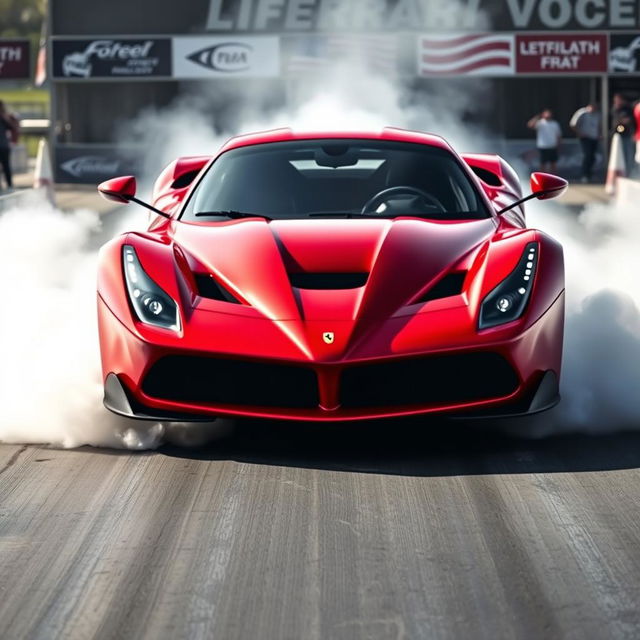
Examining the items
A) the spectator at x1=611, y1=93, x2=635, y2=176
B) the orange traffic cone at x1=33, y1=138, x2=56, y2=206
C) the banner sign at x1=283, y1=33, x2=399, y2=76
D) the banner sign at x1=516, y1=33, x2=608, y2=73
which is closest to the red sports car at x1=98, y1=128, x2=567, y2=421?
the orange traffic cone at x1=33, y1=138, x2=56, y2=206

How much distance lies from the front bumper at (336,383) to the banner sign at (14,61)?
1130 inches

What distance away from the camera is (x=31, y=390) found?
20.5ft

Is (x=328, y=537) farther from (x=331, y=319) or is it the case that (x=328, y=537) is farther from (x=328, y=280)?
(x=328, y=280)

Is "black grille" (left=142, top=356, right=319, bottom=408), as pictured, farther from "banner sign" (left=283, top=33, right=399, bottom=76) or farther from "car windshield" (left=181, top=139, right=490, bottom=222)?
"banner sign" (left=283, top=33, right=399, bottom=76)

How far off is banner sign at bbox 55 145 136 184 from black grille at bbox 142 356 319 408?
2429 cm

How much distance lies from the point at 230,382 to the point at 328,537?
108 centimetres

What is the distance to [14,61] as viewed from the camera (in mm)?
33312

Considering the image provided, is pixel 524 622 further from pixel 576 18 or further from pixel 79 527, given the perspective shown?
pixel 576 18

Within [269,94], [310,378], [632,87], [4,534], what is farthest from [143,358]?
[632,87]

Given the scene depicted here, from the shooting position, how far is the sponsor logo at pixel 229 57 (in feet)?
97.0

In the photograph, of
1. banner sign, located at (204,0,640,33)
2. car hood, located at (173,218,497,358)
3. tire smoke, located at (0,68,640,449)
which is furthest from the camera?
banner sign, located at (204,0,640,33)

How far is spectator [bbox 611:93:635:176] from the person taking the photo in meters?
26.6

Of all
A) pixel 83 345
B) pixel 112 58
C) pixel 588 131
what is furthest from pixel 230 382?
pixel 112 58

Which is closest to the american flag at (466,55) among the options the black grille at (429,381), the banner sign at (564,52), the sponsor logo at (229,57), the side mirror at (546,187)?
the banner sign at (564,52)
